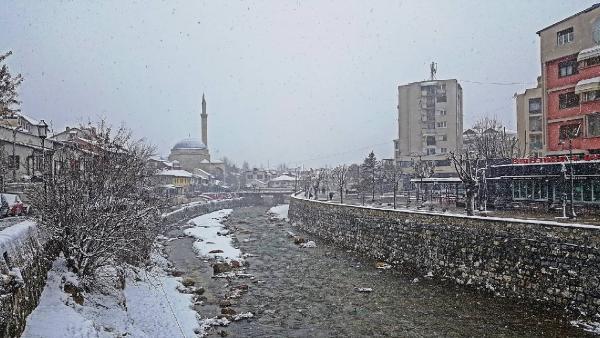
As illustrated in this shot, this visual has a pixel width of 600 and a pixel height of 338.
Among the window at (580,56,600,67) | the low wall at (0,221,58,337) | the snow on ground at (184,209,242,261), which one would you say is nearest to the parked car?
the low wall at (0,221,58,337)

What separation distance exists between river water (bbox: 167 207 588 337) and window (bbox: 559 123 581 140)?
52.9ft

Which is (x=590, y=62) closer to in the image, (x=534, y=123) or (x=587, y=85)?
(x=587, y=85)

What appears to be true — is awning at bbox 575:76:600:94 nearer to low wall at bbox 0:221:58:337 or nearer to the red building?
the red building

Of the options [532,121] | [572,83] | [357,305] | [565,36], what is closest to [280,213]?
[532,121]

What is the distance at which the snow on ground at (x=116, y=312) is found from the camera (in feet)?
37.2

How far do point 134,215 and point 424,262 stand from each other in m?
15.8

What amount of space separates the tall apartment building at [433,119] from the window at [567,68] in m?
39.9

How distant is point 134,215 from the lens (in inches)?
736

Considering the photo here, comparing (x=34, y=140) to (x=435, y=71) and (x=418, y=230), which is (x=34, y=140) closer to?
(x=418, y=230)

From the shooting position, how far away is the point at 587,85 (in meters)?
29.5

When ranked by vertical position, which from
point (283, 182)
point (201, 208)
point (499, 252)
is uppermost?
point (283, 182)

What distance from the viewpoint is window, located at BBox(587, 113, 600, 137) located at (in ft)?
98.3

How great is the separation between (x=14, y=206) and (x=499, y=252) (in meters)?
22.0

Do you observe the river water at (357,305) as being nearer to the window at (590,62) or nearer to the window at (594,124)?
the window at (594,124)
